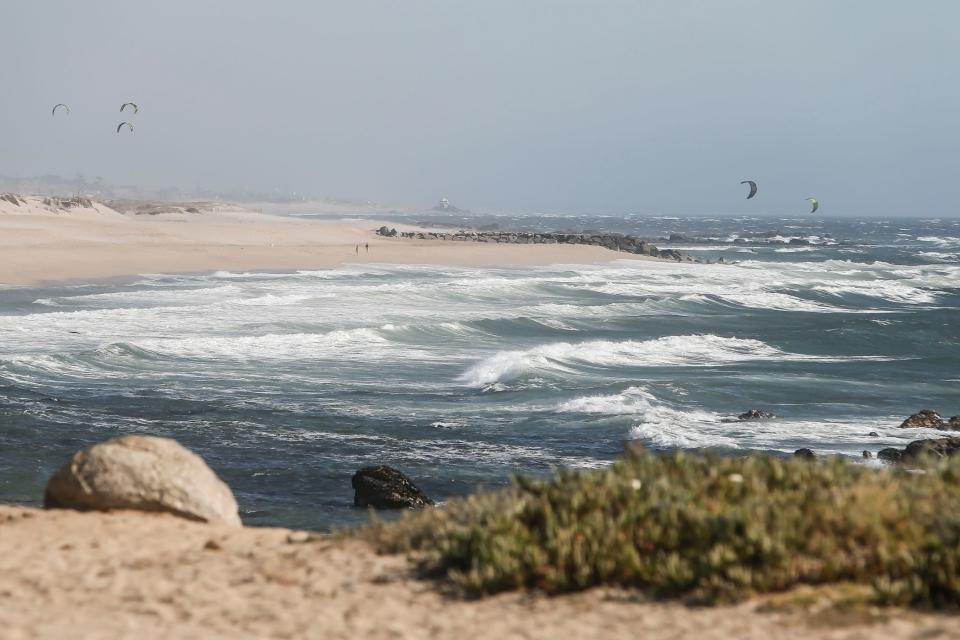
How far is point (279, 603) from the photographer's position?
729 centimetres

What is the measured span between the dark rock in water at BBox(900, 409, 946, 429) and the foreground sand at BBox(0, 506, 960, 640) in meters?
14.0

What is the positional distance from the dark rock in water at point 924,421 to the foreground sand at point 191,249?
30.1 metres

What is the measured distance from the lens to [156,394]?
20.9 meters

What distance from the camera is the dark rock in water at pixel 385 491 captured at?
13.7 m

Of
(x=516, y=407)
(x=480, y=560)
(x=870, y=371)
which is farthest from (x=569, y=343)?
(x=480, y=560)

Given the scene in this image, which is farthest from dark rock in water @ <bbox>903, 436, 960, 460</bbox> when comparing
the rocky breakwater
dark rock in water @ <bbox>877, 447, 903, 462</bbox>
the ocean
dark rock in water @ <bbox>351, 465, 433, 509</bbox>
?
the rocky breakwater

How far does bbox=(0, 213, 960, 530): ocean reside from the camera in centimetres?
1686

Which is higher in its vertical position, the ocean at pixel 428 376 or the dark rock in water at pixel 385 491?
the dark rock in water at pixel 385 491

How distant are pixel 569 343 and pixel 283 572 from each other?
22.8 meters

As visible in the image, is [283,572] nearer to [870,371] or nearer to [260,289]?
[870,371]

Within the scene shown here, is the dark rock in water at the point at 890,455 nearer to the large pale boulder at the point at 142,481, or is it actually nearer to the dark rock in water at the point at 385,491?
the dark rock in water at the point at 385,491

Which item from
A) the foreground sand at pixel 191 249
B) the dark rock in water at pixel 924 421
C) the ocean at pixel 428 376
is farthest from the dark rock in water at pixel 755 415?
the foreground sand at pixel 191 249

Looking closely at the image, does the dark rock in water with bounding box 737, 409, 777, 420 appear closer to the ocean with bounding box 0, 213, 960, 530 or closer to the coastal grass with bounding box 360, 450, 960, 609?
the ocean with bounding box 0, 213, 960, 530

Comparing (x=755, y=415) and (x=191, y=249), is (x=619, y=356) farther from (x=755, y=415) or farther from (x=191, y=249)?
(x=191, y=249)
